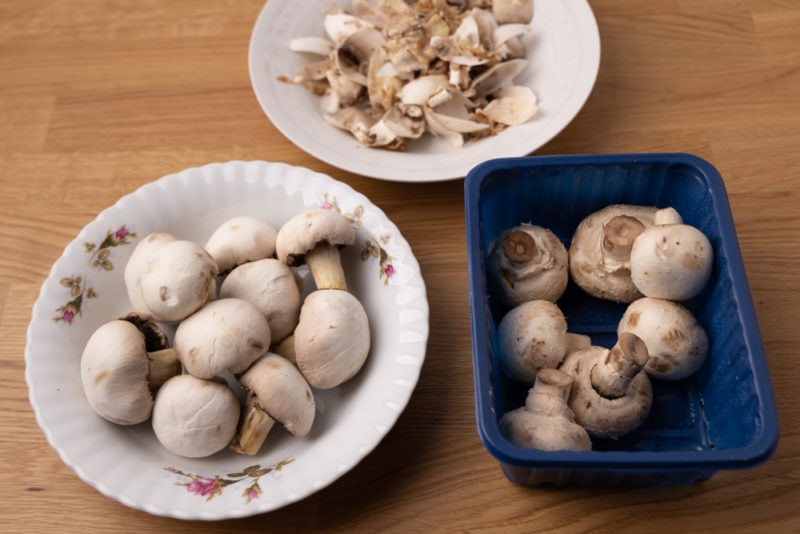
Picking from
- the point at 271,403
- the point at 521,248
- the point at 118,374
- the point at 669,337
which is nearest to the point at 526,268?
the point at 521,248

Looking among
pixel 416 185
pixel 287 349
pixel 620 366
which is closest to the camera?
pixel 620 366

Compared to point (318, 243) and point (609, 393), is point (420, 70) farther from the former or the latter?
point (609, 393)

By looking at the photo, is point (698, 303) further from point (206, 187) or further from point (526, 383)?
point (206, 187)

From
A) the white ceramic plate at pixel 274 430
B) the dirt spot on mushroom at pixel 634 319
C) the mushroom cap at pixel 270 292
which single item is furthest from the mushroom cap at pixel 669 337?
the mushroom cap at pixel 270 292

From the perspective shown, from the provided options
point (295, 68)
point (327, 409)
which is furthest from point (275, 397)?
point (295, 68)

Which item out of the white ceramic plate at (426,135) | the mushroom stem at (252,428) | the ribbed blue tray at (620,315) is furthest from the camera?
the white ceramic plate at (426,135)

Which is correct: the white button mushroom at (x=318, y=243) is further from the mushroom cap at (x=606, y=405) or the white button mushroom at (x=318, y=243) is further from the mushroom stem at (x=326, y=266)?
the mushroom cap at (x=606, y=405)

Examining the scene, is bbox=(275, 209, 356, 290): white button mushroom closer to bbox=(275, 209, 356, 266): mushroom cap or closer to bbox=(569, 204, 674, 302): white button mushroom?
bbox=(275, 209, 356, 266): mushroom cap

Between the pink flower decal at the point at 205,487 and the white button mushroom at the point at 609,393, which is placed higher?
the white button mushroom at the point at 609,393
